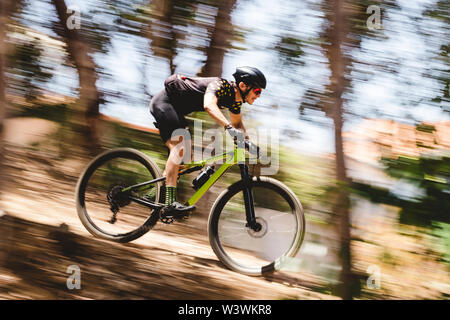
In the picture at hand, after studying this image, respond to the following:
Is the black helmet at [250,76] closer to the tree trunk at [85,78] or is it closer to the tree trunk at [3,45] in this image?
the tree trunk at [85,78]

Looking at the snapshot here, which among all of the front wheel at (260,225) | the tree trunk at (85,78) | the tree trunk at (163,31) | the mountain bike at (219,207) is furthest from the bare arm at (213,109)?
the tree trunk at (85,78)

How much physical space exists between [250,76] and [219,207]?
119 centimetres

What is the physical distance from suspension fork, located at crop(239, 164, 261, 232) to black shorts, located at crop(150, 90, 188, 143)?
2.34 feet

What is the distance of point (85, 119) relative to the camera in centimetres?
435

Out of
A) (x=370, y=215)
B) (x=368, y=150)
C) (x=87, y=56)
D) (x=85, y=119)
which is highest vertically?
(x=87, y=56)

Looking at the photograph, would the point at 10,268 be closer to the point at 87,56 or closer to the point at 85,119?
the point at 85,119

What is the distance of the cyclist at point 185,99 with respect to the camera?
2682mm

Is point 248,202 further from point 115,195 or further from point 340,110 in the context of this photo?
point 340,110

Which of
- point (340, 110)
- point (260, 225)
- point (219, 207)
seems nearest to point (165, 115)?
point (219, 207)

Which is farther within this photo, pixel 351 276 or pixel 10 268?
pixel 351 276

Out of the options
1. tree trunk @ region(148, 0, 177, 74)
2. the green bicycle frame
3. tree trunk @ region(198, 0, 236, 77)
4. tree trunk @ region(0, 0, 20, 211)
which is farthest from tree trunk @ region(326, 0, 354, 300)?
tree trunk @ region(0, 0, 20, 211)

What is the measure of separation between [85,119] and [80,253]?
2119 millimetres

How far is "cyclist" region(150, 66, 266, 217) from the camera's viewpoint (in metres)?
2.68
